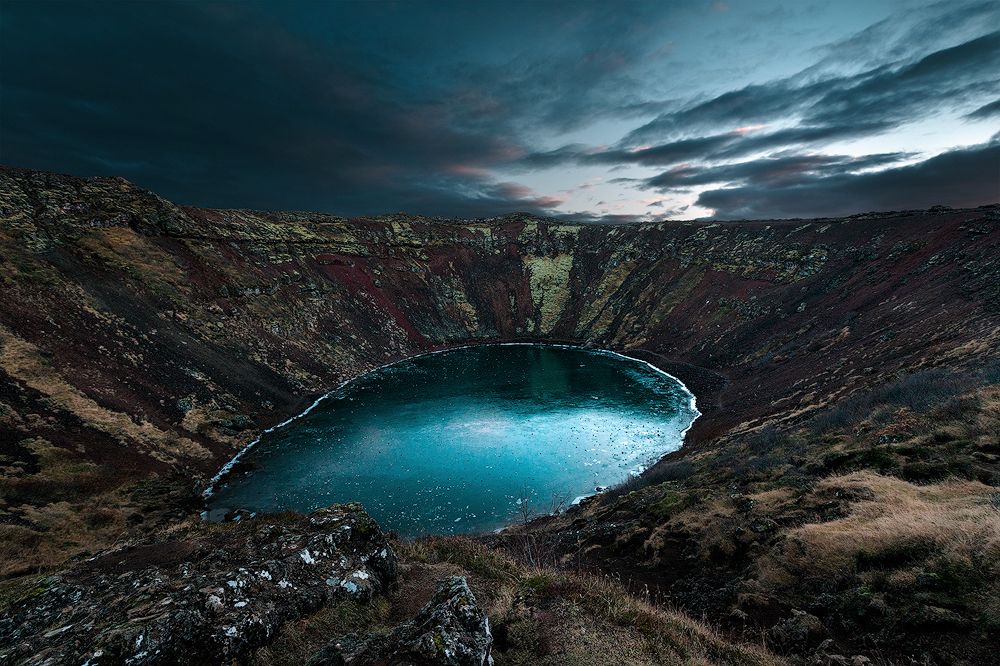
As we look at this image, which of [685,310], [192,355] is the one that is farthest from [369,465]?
[685,310]

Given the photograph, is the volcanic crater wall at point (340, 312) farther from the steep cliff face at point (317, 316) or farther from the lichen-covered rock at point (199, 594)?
the lichen-covered rock at point (199, 594)

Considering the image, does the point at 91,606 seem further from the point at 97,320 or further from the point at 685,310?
the point at 685,310

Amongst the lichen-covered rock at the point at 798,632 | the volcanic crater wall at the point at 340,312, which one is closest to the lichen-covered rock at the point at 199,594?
the lichen-covered rock at the point at 798,632

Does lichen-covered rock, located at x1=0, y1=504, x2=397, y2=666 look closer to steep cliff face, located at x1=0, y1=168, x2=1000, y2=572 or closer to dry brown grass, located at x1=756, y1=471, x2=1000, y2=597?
dry brown grass, located at x1=756, y1=471, x2=1000, y2=597

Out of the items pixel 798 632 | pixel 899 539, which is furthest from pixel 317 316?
pixel 899 539

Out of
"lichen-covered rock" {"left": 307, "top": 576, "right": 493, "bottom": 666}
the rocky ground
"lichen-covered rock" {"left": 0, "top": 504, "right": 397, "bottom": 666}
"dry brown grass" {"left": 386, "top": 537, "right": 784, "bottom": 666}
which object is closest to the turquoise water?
the rocky ground
